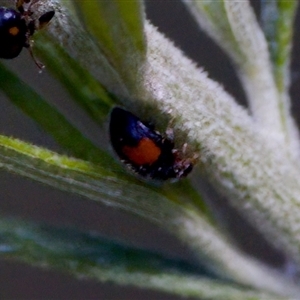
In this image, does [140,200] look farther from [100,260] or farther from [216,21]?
[216,21]

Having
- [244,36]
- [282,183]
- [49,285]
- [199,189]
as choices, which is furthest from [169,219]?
[49,285]

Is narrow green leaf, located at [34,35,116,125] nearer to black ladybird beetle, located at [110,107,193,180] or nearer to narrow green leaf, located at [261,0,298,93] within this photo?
black ladybird beetle, located at [110,107,193,180]

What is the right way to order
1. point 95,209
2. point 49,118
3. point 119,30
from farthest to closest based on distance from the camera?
point 95,209
point 49,118
point 119,30

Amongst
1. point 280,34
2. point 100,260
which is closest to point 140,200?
point 100,260

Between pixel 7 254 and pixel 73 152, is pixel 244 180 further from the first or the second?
pixel 7 254

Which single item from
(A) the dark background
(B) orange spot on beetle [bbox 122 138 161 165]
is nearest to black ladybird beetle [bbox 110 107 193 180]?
(B) orange spot on beetle [bbox 122 138 161 165]

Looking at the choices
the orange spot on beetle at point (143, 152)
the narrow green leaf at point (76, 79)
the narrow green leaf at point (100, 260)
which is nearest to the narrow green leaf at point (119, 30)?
the narrow green leaf at point (76, 79)

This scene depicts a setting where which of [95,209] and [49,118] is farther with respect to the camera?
[95,209]

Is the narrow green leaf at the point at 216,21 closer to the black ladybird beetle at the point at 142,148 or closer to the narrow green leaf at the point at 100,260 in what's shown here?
the black ladybird beetle at the point at 142,148
